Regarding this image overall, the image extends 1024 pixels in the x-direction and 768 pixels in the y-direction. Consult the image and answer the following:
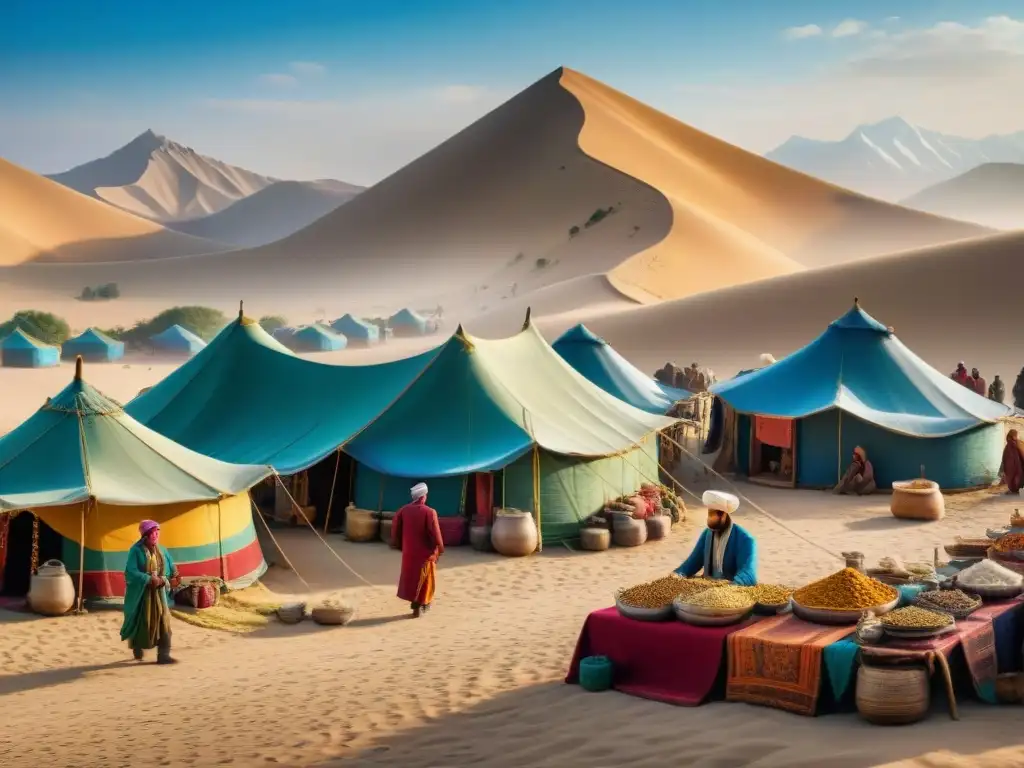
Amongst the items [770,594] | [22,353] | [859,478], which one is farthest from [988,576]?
[22,353]

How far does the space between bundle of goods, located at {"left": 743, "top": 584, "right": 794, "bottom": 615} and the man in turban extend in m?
0.33

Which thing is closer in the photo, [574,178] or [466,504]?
[466,504]

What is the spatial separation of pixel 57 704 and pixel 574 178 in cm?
8383

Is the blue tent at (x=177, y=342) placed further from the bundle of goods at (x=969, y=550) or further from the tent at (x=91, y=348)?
the bundle of goods at (x=969, y=550)

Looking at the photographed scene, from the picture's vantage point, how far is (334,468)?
17.8 meters

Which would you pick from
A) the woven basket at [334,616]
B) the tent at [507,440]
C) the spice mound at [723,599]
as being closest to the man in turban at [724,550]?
the spice mound at [723,599]

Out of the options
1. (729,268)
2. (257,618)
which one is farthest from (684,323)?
(257,618)

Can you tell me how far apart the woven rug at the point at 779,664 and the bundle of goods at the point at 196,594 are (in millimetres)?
6389

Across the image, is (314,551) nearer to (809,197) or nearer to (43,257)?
(809,197)

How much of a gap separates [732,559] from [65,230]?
13106cm

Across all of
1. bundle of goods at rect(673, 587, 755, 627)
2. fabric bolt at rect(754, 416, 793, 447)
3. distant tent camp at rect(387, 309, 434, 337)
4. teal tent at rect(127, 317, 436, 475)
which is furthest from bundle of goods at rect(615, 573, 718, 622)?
distant tent camp at rect(387, 309, 434, 337)

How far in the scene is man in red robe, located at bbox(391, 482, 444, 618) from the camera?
12.7 metres

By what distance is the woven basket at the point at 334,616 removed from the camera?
1269 cm

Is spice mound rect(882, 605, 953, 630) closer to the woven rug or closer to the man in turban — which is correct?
the woven rug
